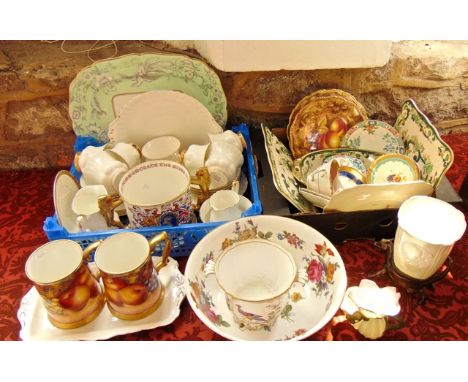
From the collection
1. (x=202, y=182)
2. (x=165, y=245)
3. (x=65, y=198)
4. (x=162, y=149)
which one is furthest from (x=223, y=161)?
(x=65, y=198)

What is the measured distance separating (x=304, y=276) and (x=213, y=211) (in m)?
0.29

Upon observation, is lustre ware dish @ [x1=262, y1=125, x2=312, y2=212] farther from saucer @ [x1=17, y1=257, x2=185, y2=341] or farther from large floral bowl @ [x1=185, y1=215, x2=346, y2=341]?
saucer @ [x1=17, y1=257, x2=185, y2=341]

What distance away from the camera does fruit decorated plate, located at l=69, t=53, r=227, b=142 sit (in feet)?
3.66

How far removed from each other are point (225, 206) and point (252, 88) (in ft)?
1.29

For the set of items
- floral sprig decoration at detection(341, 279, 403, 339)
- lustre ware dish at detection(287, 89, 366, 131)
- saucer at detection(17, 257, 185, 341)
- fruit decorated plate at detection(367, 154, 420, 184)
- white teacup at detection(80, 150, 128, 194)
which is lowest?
saucer at detection(17, 257, 185, 341)

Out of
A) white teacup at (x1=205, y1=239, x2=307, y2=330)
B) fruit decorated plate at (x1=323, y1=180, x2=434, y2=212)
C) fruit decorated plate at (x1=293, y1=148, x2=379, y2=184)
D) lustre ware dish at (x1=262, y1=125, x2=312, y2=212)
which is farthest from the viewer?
fruit decorated plate at (x1=293, y1=148, x2=379, y2=184)

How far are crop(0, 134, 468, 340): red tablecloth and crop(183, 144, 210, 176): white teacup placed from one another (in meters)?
0.24

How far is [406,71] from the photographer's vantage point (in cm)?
118

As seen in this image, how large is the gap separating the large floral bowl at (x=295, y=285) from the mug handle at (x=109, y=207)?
254 mm

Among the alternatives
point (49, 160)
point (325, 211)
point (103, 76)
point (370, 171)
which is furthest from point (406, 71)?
point (49, 160)

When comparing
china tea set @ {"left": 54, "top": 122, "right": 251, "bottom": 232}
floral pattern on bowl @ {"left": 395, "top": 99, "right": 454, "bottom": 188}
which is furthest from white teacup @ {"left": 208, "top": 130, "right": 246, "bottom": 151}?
floral pattern on bowl @ {"left": 395, "top": 99, "right": 454, "bottom": 188}

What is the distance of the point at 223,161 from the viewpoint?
1059mm

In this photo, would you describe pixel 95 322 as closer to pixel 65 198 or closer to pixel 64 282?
pixel 64 282

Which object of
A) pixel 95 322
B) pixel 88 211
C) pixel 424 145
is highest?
pixel 424 145
